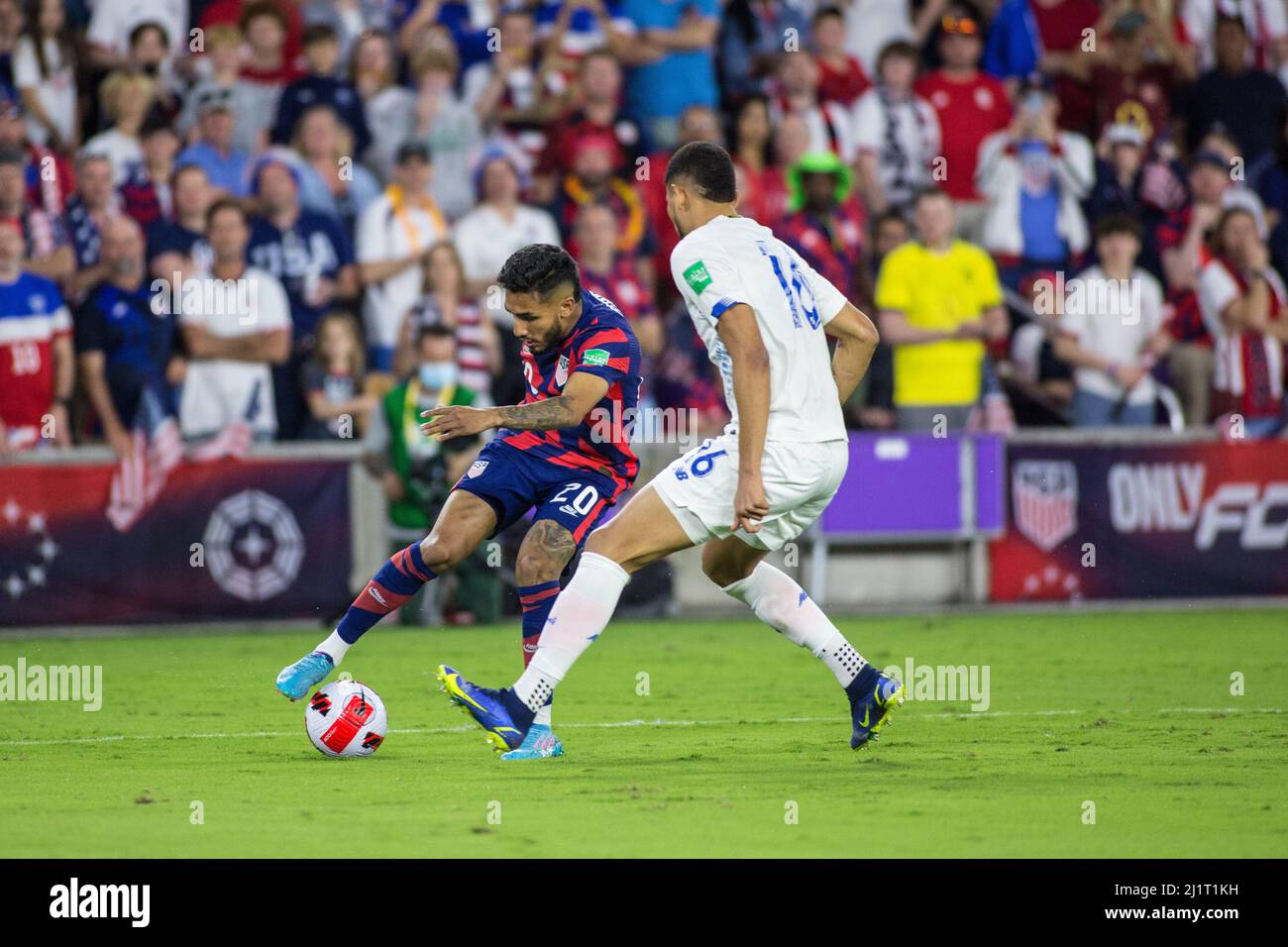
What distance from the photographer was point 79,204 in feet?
A: 50.6

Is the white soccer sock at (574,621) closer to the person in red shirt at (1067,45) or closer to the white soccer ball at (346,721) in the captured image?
the white soccer ball at (346,721)

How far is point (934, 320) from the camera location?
16531 millimetres

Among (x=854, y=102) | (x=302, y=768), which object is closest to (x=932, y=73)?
(x=854, y=102)

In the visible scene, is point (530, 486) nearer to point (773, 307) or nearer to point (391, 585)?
point (391, 585)

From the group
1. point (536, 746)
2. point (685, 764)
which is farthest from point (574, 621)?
point (685, 764)

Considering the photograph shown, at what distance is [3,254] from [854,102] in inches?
302

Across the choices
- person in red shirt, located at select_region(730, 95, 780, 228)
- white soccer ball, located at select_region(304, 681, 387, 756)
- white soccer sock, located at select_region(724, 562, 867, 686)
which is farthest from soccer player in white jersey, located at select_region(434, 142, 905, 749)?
person in red shirt, located at select_region(730, 95, 780, 228)

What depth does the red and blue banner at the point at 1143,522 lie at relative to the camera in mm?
16625

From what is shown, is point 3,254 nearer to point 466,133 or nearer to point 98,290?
point 98,290

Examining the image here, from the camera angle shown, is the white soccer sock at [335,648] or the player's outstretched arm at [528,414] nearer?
the player's outstretched arm at [528,414]

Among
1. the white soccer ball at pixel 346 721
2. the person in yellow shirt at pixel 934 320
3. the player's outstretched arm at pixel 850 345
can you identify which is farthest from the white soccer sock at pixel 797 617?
the person in yellow shirt at pixel 934 320

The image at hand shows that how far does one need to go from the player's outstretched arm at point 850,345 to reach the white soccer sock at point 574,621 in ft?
4.26

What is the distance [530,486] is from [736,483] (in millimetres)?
1546

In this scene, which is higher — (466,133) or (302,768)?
(466,133)
